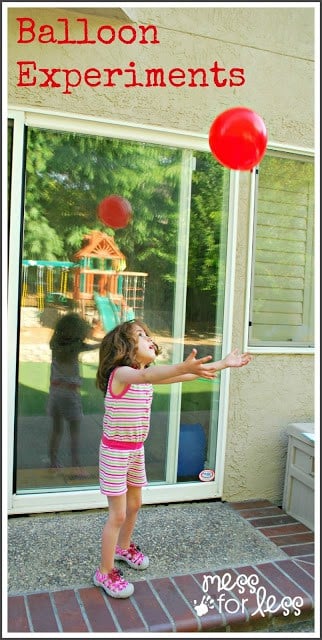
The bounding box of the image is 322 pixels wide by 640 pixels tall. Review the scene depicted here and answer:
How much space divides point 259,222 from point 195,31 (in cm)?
147

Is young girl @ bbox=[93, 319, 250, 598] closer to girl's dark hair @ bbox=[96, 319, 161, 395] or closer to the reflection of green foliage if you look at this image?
girl's dark hair @ bbox=[96, 319, 161, 395]

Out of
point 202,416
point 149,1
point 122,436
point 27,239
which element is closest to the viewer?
point 122,436

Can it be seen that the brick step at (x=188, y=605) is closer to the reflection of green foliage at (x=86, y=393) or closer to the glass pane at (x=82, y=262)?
the glass pane at (x=82, y=262)

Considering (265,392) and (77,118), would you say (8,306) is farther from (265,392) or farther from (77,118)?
(265,392)

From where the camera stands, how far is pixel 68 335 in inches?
155

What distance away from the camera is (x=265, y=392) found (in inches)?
172

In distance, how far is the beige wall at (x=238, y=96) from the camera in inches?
144

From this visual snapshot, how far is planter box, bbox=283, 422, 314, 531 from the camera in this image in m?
4.00

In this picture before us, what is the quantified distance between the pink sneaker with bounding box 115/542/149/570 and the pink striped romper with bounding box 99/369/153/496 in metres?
0.56

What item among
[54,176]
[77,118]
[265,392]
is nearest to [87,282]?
[54,176]

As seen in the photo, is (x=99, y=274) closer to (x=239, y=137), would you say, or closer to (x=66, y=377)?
(x=66, y=377)

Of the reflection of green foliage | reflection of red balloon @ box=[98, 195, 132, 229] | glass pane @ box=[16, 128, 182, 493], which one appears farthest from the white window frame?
reflection of red balloon @ box=[98, 195, 132, 229]

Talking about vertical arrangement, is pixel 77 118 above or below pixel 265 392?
above

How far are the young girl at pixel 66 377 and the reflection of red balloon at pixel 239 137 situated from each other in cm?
168
